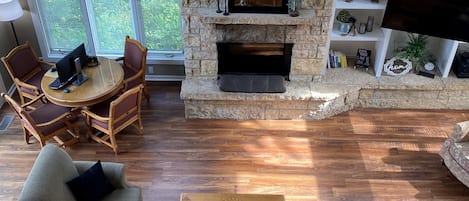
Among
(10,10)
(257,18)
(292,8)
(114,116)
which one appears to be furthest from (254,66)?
(10,10)

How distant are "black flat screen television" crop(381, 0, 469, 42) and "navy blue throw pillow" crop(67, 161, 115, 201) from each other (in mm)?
3578

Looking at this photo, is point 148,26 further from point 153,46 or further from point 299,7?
point 299,7

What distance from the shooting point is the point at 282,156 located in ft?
16.0

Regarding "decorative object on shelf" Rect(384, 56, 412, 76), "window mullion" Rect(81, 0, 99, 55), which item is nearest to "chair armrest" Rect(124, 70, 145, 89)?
"window mullion" Rect(81, 0, 99, 55)

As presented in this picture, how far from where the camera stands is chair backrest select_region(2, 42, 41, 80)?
518cm

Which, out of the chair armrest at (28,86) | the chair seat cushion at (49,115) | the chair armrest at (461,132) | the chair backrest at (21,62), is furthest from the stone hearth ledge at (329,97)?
the chair backrest at (21,62)

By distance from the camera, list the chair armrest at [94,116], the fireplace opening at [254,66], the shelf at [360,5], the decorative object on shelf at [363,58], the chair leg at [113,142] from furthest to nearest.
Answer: the decorative object on shelf at [363,58]
the fireplace opening at [254,66]
the shelf at [360,5]
the chair leg at [113,142]
the chair armrest at [94,116]

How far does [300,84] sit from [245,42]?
2.89 ft

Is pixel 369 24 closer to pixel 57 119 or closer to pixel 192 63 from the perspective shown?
pixel 192 63

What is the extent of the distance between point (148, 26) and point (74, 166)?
2588 millimetres

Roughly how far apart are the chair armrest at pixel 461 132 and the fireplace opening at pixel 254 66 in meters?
1.93

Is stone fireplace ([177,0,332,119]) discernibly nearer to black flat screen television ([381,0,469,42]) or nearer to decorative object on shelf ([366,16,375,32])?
decorative object on shelf ([366,16,375,32])

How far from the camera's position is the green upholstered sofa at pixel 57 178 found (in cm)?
321

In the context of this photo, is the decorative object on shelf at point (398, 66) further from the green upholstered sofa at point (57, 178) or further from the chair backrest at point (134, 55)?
the green upholstered sofa at point (57, 178)
